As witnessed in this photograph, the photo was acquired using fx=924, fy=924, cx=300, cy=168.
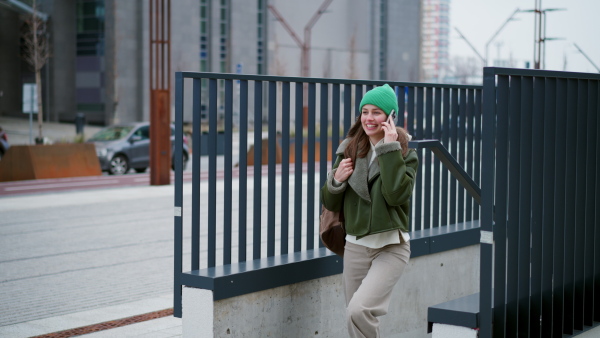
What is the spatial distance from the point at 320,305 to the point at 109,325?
200 cm

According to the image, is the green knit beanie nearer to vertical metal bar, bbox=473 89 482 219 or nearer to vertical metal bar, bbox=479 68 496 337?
vertical metal bar, bbox=479 68 496 337

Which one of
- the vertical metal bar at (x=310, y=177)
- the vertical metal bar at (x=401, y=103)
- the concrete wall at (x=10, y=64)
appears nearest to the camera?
the vertical metal bar at (x=310, y=177)

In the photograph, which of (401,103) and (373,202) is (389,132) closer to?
(373,202)

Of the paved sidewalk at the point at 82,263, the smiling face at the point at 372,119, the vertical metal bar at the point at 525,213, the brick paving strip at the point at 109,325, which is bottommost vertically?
the paved sidewalk at the point at 82,263

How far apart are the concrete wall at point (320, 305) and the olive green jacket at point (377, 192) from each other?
2.95 ft

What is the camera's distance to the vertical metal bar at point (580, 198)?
5.55 metres

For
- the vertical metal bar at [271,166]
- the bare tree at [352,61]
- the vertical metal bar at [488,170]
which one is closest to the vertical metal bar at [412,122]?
the vertical metal bar at [271,166]

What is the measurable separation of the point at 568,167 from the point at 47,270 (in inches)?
247

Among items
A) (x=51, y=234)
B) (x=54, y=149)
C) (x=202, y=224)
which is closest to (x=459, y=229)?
(x=51, y=234)

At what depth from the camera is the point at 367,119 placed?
497cm

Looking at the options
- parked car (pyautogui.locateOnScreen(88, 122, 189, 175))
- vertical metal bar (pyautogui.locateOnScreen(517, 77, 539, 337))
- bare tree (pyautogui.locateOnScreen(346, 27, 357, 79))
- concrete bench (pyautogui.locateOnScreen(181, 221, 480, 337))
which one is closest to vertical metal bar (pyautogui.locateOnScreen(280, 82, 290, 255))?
concrete bench (pyautogui.locateOnScreen(181, 221, 480, 337))

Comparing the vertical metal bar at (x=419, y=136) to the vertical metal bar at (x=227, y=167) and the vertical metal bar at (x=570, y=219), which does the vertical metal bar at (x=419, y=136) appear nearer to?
the vertical metal bar at (x=570, y=219)

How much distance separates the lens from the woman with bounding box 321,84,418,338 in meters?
4.83

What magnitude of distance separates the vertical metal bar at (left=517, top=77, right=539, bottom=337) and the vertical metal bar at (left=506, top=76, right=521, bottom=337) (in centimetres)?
7
